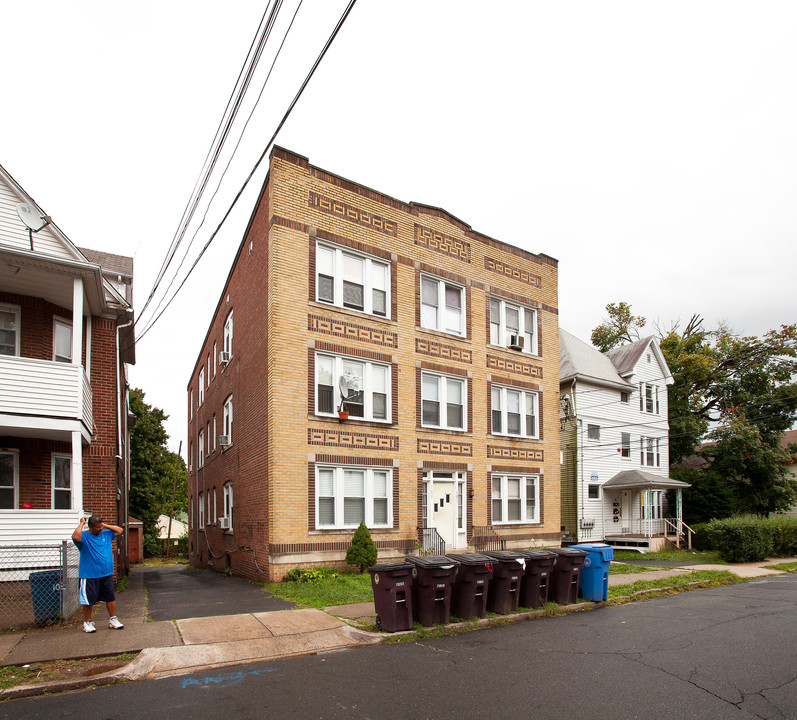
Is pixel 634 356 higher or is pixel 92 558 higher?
pixel 634 356

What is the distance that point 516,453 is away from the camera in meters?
20.8

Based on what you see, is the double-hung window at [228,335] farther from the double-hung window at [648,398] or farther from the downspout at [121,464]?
the double-hung window at [648,398]

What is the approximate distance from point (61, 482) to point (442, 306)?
11349mm

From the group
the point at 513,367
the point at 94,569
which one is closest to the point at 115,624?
the point at 94,569

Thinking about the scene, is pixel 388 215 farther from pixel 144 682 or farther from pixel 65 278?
pixel 144 682

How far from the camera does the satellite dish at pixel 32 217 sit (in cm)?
1237

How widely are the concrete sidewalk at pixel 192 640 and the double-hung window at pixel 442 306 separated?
33.2ft

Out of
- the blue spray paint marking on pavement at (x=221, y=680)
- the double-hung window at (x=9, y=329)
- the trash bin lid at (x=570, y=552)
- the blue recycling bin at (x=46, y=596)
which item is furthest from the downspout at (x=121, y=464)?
the trash bin lid at (x=570, y=552)

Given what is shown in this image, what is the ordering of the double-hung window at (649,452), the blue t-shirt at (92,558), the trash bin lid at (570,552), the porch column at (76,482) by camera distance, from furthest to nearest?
the double-hung window at (649,452) < the trash bin lid at (570,552) < the porch column at (76,482) < the blue t-shirt at (92,558)

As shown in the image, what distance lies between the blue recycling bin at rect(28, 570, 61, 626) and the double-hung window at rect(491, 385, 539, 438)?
13.8 m

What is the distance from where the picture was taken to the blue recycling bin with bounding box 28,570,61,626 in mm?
9102

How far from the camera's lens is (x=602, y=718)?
579cm

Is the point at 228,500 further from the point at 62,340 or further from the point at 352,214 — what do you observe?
the point at 352,214

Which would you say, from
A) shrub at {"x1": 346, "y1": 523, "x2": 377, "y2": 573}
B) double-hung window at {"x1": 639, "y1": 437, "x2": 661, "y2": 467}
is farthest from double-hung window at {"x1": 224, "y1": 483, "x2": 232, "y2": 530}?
double-hung window at {"x1": 639, "y1": 437, "x2": 661, "y2": 467}
